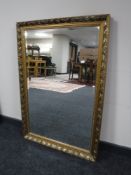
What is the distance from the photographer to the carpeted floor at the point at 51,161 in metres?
1.41

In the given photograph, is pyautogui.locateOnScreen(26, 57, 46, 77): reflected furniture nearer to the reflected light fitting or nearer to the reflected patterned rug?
the reflected patterned rug

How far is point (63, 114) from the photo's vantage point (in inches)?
78.2

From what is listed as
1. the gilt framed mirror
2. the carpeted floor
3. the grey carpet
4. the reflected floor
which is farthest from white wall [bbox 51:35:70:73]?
the carpeted floor

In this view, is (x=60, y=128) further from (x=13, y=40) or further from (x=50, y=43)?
(x=13, y=40)

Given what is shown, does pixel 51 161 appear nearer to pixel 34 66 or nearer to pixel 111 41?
pixel 34 66

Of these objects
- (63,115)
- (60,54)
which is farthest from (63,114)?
(60,54)

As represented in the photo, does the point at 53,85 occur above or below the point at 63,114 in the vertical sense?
above

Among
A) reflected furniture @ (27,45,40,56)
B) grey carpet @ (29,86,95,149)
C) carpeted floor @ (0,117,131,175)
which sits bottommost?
carpeted floor @ (0,117,131,175)

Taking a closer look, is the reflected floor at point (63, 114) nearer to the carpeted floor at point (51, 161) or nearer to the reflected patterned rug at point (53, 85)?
the reflected patterned rug at point (53, 85)

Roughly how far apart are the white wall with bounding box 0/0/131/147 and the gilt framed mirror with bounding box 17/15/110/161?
5.1 inches

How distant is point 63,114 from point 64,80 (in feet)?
1.38

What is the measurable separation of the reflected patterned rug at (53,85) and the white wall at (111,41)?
291mm

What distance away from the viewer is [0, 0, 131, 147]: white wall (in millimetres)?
1430

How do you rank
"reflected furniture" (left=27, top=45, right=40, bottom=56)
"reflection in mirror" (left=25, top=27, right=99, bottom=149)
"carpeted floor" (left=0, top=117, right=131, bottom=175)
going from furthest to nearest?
"reflected furniture" (left=27, top=45, right=40, bottom=56) → "reflection in mirror" (left=25, top=27, right=99, bottom=149) → "carpeted floor" (left=0, top=117, right=131, bottom=175)
